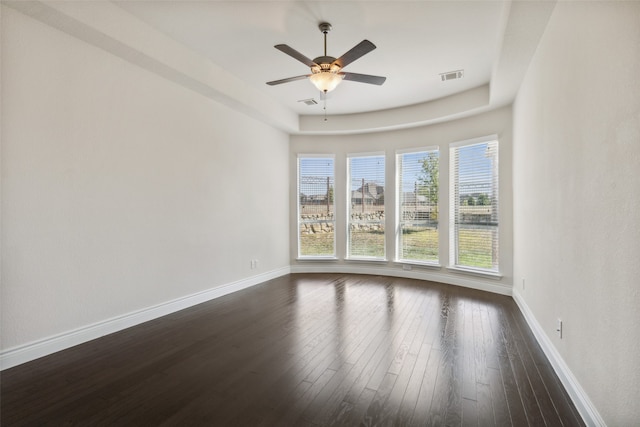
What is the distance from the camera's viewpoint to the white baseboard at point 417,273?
16.2 ft

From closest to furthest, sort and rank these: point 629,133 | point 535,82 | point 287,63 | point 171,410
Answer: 1. point 629,133
2. point 171,410
3. point 535,82
4. point 287,63

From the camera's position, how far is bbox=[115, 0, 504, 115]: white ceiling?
9.71ft

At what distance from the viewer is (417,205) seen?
593cm

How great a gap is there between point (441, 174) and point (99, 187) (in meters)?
5.02

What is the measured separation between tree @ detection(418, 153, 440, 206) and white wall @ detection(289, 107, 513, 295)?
0.41ft

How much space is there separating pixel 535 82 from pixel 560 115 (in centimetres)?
101

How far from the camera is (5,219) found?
8.29ft

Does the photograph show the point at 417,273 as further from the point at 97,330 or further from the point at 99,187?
the point at 99,187

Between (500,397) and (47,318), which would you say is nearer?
(500,397)

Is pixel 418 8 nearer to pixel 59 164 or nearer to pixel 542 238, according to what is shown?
pixel 542 238

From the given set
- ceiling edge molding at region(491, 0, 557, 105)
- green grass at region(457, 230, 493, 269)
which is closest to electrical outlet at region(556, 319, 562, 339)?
ceiling edge molding at region(491, 0, 557, 105)

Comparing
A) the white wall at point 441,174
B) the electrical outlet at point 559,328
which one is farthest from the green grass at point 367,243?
the electrical outlet at point 559,328

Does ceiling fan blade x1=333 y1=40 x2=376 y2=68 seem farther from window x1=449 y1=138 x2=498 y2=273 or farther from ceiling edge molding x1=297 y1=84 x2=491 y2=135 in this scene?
window x1=449 y1=138 x2=498 y2=273

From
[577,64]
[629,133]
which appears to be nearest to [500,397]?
[629,133]
